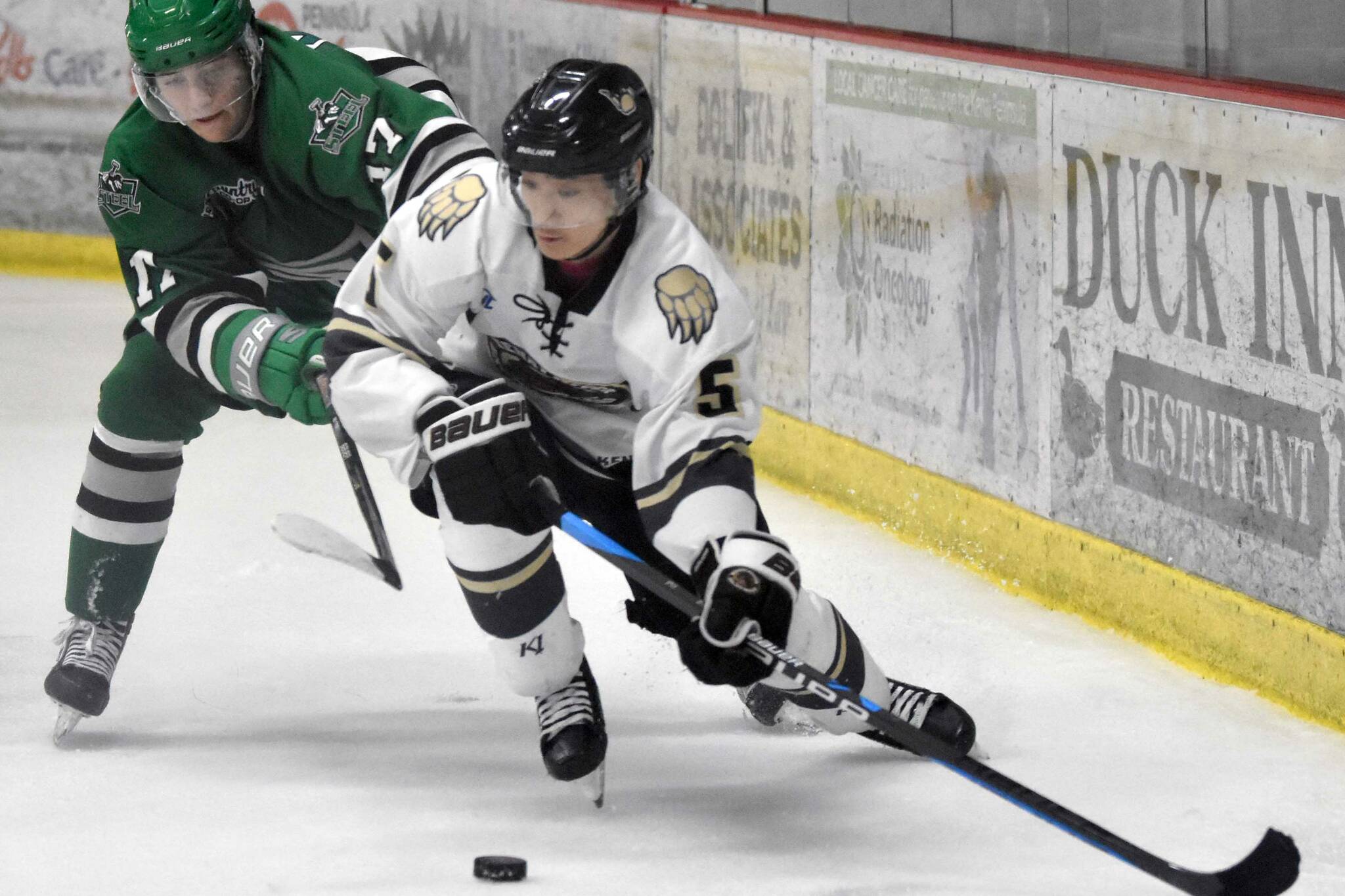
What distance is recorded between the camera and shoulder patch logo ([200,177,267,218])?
2953 mm

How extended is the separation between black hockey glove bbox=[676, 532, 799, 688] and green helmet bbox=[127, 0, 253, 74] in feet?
3.49

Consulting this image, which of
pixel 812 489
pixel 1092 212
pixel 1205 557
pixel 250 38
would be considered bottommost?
pixel 812 489

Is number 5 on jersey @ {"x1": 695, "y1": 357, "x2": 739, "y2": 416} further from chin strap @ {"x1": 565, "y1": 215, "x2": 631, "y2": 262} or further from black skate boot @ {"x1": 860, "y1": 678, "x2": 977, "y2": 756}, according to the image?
black skate boot @ {"x1": 860, "y1": 678, "x2": 977, "y2": 756}

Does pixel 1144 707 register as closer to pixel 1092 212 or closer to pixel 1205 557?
pixel 1205 557

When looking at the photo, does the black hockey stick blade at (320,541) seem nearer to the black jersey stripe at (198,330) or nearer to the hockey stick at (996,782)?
the black jersey stripe at (198,330)

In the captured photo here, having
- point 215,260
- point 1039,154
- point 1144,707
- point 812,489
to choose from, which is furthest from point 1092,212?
point 215,260

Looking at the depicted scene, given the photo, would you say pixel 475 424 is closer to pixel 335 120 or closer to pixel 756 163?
pixel 335 120

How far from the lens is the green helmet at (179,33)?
9.03 ft

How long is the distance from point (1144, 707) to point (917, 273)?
120cm

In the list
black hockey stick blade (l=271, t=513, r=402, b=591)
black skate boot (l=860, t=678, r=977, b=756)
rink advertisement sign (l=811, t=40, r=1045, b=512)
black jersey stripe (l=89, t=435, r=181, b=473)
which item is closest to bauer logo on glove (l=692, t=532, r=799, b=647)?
black skate boot (l=860, t=678, r=977, b=756)

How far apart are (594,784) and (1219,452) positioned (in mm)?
1172

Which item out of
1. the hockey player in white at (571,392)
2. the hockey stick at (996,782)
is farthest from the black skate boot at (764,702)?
the hockey stick at (996,782)

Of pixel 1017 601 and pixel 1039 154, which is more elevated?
pixel 1039 154

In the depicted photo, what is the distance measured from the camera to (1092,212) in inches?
134
